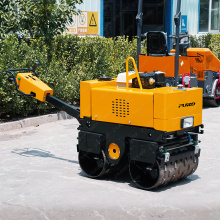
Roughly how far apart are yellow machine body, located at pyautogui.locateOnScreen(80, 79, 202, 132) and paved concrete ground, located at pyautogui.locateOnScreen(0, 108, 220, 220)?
0.84 metres

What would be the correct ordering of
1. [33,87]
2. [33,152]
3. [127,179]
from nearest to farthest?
[127,179] < [33,87] < [33,152]

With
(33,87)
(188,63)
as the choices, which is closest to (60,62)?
(188,63)

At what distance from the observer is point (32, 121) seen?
10969 mm

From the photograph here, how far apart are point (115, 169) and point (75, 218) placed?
1551 millimetres

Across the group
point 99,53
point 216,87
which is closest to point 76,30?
point 99,53

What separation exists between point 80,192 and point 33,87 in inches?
75.9

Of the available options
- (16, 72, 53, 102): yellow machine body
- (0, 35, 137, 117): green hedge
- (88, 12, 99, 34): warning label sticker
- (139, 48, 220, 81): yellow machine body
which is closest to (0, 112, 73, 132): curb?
(0, 35, 137, 117): green hedge

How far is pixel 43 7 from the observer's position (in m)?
12.4

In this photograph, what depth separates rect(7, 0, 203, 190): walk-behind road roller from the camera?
246 inches

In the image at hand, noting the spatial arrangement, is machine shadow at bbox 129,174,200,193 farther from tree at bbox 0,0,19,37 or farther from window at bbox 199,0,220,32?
window at bbox 199,0,220,32

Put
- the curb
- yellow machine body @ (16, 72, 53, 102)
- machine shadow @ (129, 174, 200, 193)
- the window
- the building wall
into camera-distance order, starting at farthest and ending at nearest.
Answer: the window
the building wall
the curb
yellow machine body @ (16, 72, 53, 102)
machine shadow @ (129, 174, 200, 193)

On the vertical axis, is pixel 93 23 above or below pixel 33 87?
above

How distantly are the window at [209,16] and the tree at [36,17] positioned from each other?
464 inches

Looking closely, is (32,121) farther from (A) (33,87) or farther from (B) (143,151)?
(B) (143,151)
